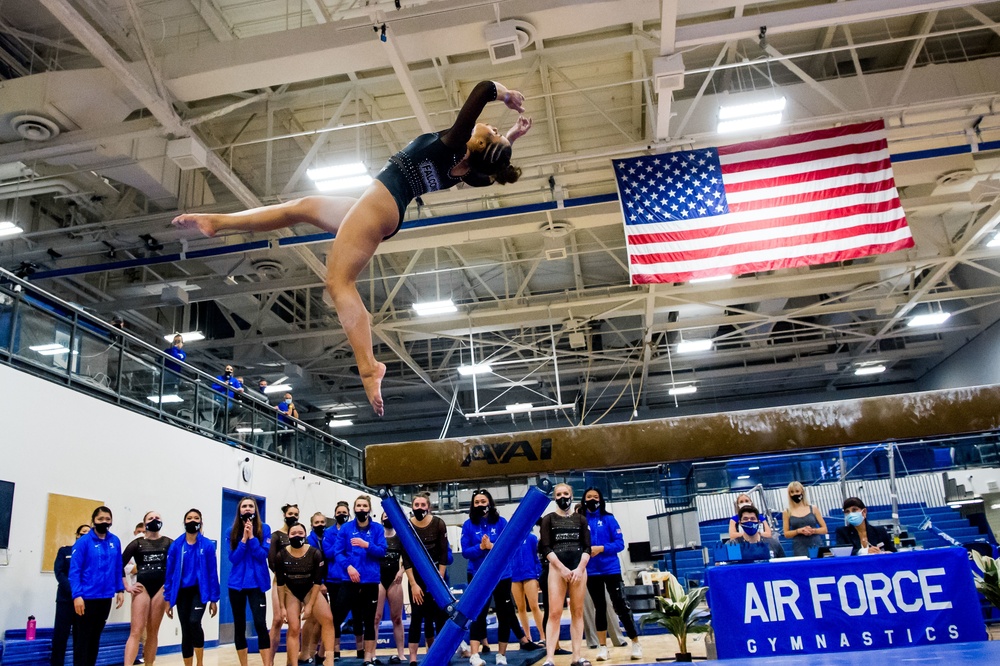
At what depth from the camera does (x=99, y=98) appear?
357 inches

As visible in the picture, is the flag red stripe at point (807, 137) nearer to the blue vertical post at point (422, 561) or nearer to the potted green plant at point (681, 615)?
the potted green plant at point (681, 615)

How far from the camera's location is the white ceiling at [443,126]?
8.28 meters

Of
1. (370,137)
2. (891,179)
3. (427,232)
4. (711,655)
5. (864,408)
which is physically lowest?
(711,655)

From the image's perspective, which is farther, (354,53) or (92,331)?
(92,331)

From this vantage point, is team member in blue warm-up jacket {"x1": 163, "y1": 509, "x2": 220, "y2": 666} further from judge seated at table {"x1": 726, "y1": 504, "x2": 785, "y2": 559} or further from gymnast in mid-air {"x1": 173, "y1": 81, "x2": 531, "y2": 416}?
judge seated at table {"x1": 726, "y1": 504, "x2": 785, "y2": 559}

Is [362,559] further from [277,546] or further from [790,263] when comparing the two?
[790,263]

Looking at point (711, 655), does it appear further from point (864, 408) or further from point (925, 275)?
point (925, 275)

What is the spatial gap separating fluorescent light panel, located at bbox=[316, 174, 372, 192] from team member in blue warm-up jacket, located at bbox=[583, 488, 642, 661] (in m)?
4.85

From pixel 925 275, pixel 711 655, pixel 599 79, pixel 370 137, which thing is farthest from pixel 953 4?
pixel 925 275

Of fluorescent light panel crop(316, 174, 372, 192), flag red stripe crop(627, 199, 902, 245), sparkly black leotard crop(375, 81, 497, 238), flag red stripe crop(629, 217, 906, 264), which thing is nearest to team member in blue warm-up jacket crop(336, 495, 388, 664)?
fluorescent light panel crop(316, 174, 372, 192)

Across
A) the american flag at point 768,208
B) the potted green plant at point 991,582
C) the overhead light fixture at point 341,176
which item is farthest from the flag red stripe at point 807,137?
the potted green plant at point 991,582

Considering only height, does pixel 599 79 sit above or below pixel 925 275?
above

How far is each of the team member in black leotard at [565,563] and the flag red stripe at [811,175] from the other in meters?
4.71

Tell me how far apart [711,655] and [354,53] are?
6.90 metres
